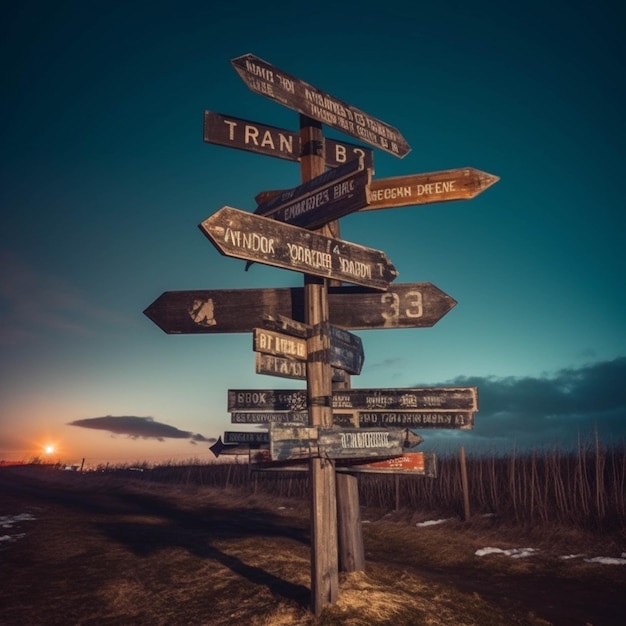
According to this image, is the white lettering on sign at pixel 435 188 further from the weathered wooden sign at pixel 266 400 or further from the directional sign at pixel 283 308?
the weathered wooden sign at pixel 266 400

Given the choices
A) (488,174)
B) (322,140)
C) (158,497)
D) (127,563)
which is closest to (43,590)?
(127,563)

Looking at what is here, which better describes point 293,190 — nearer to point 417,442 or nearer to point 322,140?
point 322,140

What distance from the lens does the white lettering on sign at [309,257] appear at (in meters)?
4.14

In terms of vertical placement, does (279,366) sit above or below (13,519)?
above

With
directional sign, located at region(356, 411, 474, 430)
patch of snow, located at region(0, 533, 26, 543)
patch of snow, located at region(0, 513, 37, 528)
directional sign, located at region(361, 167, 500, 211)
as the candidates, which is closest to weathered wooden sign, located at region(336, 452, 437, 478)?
directional sign, located at region(356, 411, 474, 430)

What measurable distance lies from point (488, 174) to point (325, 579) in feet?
14.0

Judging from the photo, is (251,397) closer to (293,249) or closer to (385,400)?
(385,400)

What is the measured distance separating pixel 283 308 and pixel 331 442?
178 centimetres

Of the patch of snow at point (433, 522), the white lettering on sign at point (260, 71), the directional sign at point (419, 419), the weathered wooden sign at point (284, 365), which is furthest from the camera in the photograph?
the patch of snow at point (433, 522)

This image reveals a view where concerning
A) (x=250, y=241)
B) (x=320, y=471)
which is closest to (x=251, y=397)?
(x=320, y=471)

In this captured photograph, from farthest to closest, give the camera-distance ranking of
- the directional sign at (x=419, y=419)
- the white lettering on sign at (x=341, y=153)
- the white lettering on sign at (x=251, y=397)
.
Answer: the white lettering on sign at (x=341, y=153)
the white lettering on sign at (x=251, y=397)
the directional sign at (x=419, y=419)

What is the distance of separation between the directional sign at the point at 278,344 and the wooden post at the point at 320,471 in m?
0.12

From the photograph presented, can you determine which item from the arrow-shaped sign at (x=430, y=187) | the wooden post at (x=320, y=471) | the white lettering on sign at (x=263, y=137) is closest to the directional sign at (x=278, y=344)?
the wooden post at (x=320, y=471)

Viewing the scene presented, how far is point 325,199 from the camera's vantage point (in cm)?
438
